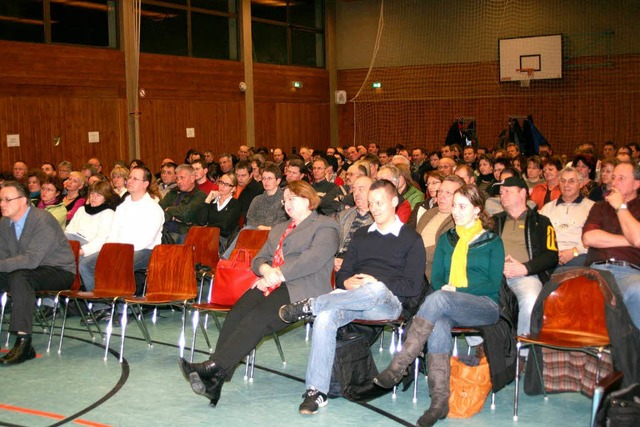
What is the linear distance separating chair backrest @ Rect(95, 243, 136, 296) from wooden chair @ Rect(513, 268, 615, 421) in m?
3.06

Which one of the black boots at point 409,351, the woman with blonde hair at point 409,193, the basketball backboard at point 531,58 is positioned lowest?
the black boots at point 409,351

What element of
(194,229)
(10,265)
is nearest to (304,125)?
(194,229)

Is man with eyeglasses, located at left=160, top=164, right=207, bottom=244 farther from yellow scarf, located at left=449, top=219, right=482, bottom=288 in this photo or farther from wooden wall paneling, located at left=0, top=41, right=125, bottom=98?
wooden wall paneling, located at left=0, top=41, right=125, bottom=98

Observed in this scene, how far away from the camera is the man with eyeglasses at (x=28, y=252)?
5.89m

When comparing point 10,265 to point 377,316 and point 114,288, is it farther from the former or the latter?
point 377,316

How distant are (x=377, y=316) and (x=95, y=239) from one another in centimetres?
322

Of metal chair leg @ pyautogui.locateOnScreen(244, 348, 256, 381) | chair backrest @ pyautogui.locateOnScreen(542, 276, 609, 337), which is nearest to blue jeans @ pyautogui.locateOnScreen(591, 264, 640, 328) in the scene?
chair backrest @ pyautogui.locateOnScreen(542, 276, 609, 337)

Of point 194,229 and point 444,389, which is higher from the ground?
point 194,229

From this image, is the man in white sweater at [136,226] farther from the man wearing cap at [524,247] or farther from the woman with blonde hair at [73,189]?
the man wearing cap at [524,247]

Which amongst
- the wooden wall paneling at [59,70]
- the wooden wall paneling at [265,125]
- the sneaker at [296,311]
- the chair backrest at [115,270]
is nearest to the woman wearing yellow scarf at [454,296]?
the sneaker at [296,311]

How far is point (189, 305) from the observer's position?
5.56 meters

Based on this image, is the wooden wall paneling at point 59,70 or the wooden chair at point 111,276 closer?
the wooden chair at point 111,276

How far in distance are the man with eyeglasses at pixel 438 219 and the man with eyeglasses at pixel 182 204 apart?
2.78 metres

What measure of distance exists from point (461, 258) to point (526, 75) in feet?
43.2
